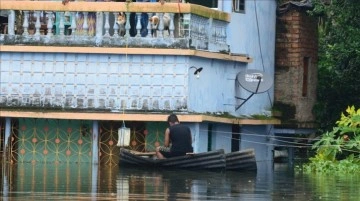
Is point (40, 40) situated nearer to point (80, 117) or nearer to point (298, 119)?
point (80, 117)

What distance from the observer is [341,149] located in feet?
97.1

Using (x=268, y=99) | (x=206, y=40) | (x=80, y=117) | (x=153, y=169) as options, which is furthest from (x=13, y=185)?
(x=268, y=99)

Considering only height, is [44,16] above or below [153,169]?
above

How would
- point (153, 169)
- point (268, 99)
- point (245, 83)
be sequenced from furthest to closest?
point (268, 99) < point (245, 83) < point (153, 169)

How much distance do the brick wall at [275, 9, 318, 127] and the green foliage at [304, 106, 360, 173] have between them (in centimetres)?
433

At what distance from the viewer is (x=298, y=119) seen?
34.8 meters

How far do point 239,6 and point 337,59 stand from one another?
8.69ft

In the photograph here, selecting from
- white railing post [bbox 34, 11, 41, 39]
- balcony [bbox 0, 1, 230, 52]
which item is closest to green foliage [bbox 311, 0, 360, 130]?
balcony [bbox 0, 1, 230, 52]

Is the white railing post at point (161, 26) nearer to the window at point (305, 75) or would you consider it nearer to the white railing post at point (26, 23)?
the white railing post at point (26, 23)

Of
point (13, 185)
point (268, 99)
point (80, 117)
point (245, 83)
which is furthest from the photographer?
point (268, 99)

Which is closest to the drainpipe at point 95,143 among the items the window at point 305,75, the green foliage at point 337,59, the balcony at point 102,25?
the balcony at point 102,25

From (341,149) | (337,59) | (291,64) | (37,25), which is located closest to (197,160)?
(341,149)

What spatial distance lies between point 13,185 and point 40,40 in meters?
8.72

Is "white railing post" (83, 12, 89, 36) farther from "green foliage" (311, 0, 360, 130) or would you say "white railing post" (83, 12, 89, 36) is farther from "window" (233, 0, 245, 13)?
"green foliage" (311, 0, 360, 130)
